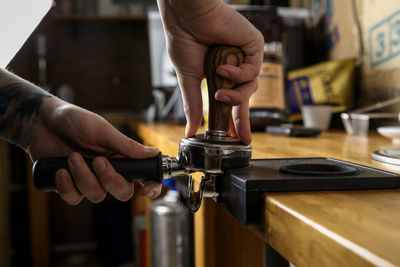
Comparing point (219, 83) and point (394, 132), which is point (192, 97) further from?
point (394, 132)

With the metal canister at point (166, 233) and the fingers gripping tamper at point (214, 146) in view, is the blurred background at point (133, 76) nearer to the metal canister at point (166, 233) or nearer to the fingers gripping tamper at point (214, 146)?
the metal canister at point (166, 233)

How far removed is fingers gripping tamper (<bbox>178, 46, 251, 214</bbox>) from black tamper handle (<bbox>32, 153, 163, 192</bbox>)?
0.05m

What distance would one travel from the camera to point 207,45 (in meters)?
0.65

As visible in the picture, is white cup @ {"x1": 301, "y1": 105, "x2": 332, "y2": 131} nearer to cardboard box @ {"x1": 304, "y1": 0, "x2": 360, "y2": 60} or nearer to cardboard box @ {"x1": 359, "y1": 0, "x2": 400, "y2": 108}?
cardboard box @ {"x1": 359, "y1": 0, "x2": 400, "y2": 108}

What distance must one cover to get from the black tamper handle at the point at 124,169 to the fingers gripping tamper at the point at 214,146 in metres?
0.05

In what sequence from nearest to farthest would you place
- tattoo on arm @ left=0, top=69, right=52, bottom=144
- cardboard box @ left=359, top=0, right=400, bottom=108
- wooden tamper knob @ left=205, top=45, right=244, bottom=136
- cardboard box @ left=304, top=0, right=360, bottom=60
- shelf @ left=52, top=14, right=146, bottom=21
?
wooden tamper knob @ left=205, top=45, right=244, bottom=136 → tattoo on arm @ left=0, top=69, right=52, bottom=144 → cardboard box @ left=359, top=0, right=400, bottom=108 → cardboard box @ left=304, top=0, right=360, bottom=60 → shelf @ left=52, top=14, right=146, bottom=21

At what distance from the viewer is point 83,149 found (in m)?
0.64

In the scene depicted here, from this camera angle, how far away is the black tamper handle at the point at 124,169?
47cm

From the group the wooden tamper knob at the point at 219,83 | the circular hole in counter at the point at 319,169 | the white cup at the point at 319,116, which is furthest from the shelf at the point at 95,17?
the circular hole in counter at the point at 319,169

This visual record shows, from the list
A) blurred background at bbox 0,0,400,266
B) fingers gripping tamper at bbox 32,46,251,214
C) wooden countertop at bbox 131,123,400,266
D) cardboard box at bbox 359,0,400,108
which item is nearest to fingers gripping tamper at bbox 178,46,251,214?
fingers gripping tamper at bbox 32,46,251,214

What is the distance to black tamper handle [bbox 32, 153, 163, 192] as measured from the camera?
0.47 m

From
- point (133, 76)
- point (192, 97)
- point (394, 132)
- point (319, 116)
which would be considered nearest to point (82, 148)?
point (192, 97)

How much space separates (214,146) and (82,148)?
0.81 ft

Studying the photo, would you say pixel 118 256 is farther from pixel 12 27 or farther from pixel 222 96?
pixel 222 96
